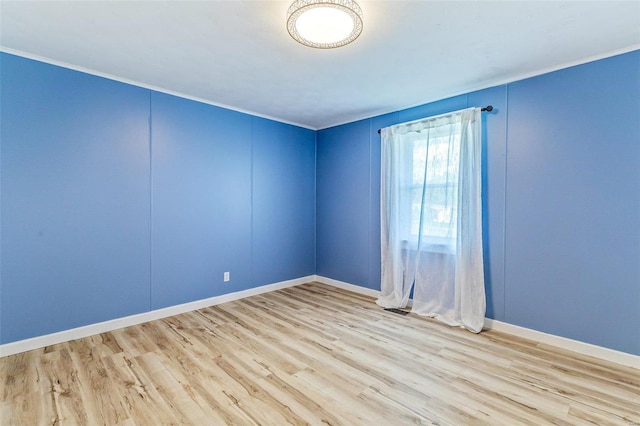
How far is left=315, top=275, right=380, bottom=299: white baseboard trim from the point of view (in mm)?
4141

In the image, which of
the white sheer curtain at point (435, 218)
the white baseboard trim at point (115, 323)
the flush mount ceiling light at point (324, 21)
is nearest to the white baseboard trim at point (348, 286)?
the white sheer curtain at point (435, 218)

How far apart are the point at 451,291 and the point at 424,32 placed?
2543 mm

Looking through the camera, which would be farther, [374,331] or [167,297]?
[167,297]

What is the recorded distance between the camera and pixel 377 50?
2375 mm

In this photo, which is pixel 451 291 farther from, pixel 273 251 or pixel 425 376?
pixel 273 251

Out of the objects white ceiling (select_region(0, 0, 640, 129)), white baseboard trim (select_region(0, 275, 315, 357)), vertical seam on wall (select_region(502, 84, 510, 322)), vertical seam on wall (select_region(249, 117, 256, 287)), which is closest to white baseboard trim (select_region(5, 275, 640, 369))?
white baseboard trim (select_region(0, 275, 315, 357))

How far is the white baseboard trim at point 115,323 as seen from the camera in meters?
2.49

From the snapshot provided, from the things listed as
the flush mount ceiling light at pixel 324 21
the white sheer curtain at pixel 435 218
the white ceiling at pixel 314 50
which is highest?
the white ceiling at pixel 314 50

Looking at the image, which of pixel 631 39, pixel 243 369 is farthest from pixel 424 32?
pixel 243 369

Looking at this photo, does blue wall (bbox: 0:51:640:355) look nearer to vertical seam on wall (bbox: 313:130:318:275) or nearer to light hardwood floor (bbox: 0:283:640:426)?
light hardwood floor (bbox: 0:283:640:426)

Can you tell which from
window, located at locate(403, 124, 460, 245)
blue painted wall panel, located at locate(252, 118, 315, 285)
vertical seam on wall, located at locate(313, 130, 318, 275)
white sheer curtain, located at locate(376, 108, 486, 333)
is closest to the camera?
white sheer curtain, located at locate(376, 108, 486, 333)

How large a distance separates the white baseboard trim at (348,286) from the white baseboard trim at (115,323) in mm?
894

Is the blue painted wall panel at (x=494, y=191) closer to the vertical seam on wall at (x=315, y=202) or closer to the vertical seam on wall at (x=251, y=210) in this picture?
the vertical seam on wall at (x=315, y=202)

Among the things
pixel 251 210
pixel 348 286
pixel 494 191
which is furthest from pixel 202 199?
pixel 494 191
